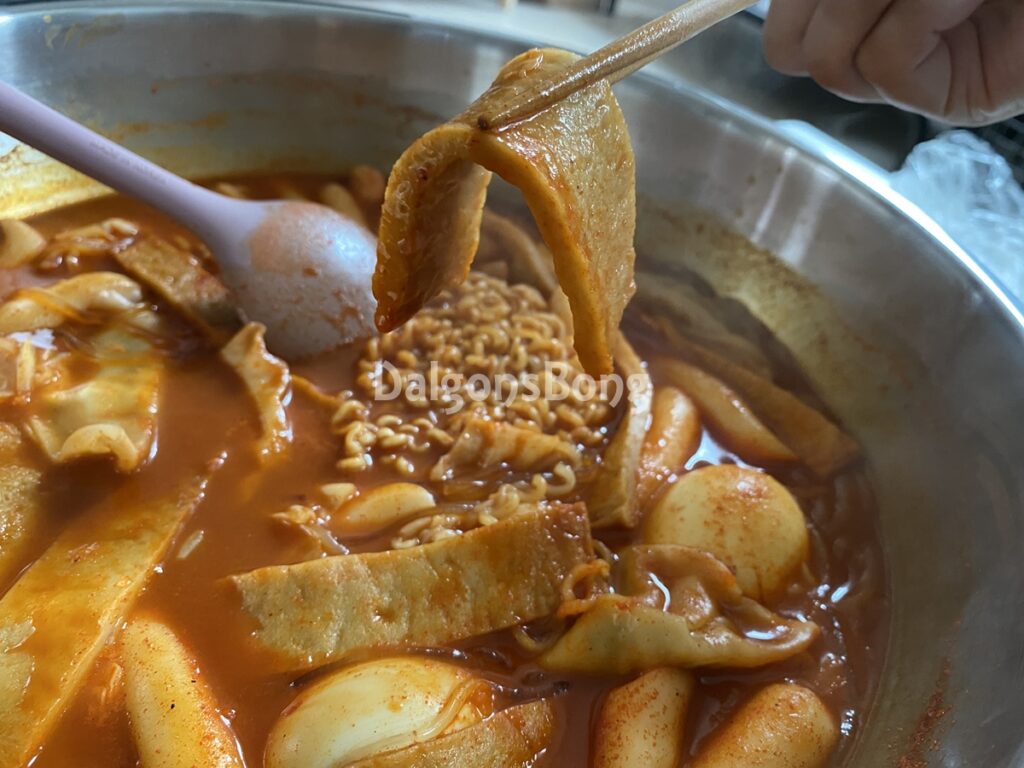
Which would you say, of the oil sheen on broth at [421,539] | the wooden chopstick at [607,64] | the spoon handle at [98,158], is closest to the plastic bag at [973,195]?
the oil sheen on broth at [421,539]

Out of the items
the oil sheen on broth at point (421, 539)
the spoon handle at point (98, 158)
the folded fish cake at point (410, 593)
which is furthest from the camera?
the spoon handle at point (98, 158)

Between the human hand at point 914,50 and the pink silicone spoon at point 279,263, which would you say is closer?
the human hand at point 914,50

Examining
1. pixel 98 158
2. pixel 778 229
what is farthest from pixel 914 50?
pixel 98 158

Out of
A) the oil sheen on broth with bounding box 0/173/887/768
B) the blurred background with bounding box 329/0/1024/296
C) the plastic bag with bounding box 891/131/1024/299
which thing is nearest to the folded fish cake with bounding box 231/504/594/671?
the oil sheen on broth with bounding box 0/173/887/768

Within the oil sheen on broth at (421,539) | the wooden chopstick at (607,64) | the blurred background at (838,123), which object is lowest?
the oil sheen on broth at (421,539)

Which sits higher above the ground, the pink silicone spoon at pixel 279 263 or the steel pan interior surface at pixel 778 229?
the steel pan interior surface at pixel 778 229

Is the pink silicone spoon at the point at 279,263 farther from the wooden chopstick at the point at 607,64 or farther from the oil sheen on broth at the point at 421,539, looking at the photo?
the wooden chopstick at the point at 607,64

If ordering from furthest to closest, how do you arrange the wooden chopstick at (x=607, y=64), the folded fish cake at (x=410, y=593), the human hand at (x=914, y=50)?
the human hand at (x=914, y=50) < the folded fish cake at (x=410, y=593) < the wooden chopstick at (x=607, y=64)
